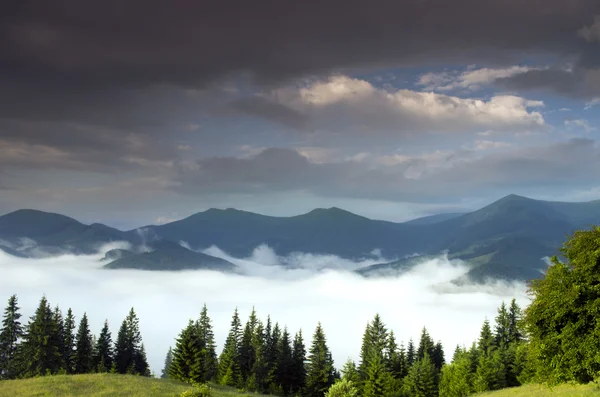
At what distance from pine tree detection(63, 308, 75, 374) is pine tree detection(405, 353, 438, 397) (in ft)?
243

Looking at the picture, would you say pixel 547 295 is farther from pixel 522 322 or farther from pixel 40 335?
pixel 40 335

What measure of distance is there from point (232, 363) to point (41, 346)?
3812 cm

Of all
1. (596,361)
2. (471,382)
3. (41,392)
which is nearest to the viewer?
(596,361)

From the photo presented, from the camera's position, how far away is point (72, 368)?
368ft

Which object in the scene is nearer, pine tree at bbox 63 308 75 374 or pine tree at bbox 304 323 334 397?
pine tree at bbox 304 323 334 397

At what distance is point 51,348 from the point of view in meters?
101

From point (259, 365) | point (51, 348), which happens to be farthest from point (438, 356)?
point (51, 348)

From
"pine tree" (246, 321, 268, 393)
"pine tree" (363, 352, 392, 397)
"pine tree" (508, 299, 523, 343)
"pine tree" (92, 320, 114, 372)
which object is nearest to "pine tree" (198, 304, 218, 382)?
"pine tree" (246, 321, 268, 393)

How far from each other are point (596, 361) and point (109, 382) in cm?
4861

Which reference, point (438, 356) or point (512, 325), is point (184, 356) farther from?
point (512, 325)

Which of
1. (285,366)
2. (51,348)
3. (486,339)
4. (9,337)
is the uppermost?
(9,337)

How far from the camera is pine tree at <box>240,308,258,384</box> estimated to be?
376 ft

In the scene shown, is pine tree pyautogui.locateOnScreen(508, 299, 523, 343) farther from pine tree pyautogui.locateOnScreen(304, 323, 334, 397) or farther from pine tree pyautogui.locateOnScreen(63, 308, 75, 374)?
pine tree pyautogui.locateOnScreen(63, 308, 75, 374)

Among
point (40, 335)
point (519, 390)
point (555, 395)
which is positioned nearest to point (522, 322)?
point (555, 395)
